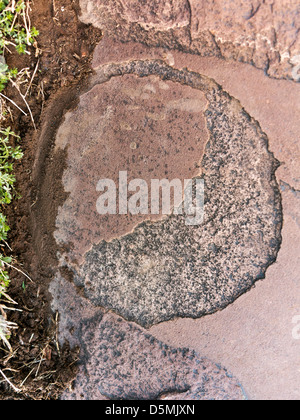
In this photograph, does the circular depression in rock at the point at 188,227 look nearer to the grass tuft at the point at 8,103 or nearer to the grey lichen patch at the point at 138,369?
the grey lichen patch at the point at 138,369

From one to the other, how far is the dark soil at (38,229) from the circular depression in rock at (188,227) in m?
0.26

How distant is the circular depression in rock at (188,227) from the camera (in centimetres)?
186

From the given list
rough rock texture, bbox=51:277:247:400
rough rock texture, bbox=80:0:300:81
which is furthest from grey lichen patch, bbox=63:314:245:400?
rough rock texture, bbox=80:0:300:81

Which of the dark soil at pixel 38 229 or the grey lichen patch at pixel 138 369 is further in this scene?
the dark soil at pixel 38 229

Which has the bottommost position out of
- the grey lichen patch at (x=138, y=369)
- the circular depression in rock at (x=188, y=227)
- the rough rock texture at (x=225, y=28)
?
the grey lichen patch at (x=138, y=369)

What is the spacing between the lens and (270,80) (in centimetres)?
183

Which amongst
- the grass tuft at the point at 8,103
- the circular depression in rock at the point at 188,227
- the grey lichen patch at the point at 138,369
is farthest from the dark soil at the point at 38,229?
the circular depression in rock at the point at 188,227

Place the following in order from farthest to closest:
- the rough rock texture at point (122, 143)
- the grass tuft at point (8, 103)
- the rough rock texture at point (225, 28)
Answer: the grass tuft at point (8, 103) → the rough rock texture at point (122, 143) → the rough rock texture at point (225, 28)

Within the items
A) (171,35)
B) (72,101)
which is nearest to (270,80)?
(171,35)

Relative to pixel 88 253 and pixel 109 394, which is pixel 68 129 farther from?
pixel 109 394

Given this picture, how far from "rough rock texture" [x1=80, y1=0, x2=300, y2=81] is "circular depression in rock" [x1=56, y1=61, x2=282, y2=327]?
17 centimetres

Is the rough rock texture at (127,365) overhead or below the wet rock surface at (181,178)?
below

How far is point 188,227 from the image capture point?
189cm

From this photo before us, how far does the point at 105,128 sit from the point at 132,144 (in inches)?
7.4
